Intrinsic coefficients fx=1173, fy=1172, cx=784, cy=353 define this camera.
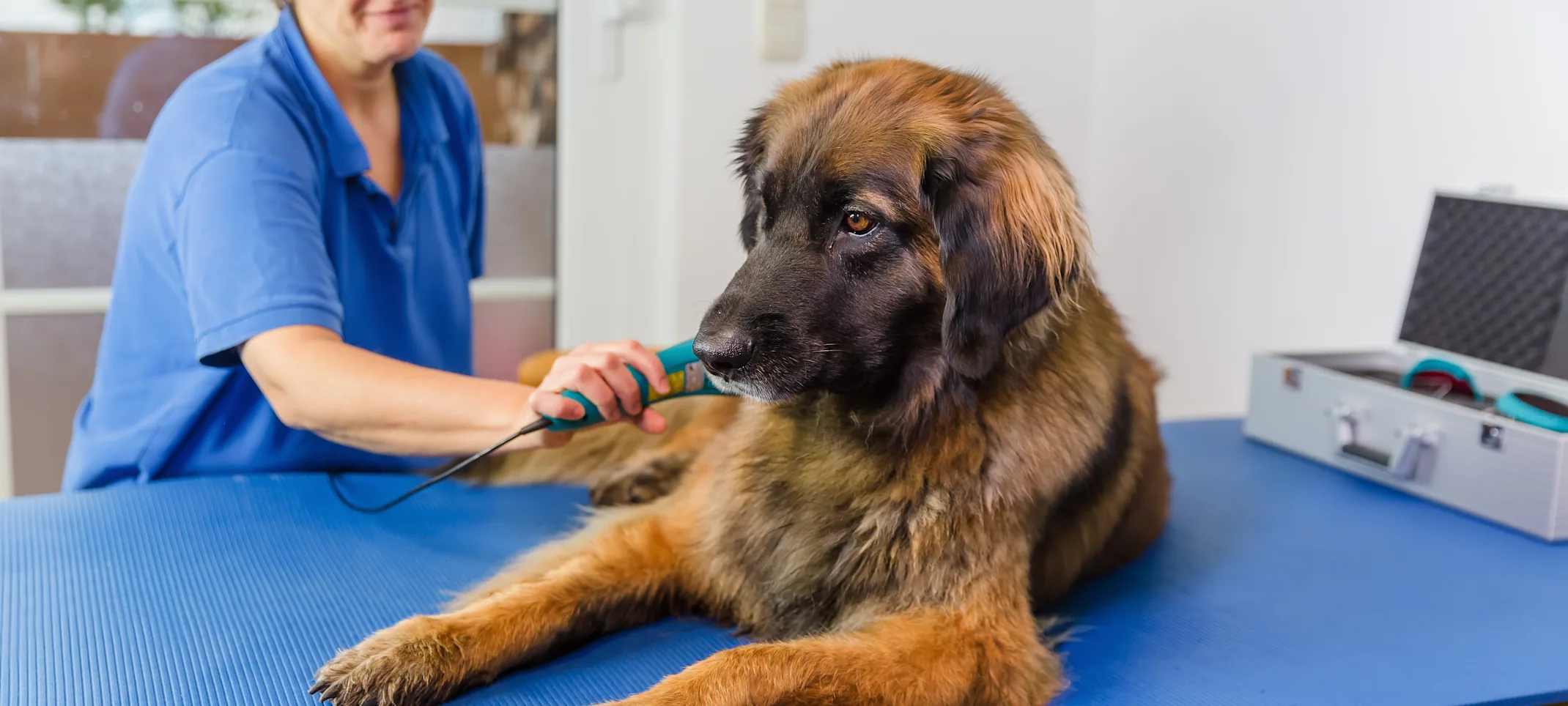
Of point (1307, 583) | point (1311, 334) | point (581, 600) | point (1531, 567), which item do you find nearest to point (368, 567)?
point (581, 600)

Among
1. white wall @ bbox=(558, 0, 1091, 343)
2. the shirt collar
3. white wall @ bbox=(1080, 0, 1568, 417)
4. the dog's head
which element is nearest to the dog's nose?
the dog's head

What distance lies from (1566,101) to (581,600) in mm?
2053

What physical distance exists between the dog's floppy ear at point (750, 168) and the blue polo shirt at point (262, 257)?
589 millimetres

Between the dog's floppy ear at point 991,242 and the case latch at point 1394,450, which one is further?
the case latch at point 1394,450

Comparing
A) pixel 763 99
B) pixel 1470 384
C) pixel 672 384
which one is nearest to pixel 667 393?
pixel 672 384

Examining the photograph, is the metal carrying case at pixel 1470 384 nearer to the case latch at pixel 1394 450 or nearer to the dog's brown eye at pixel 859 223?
the case latch at pixel 1394 450

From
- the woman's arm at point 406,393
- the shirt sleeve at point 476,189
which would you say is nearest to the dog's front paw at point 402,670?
the woman's arm at point 406,393

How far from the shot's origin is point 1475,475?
1929mm

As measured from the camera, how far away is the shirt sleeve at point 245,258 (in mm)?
1566

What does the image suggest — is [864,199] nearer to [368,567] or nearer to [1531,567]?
[368,567]

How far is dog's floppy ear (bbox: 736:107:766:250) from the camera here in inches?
61.1

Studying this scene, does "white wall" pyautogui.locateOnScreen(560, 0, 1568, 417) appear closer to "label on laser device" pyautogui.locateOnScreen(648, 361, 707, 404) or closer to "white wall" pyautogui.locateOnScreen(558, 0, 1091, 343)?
"white wall" pyautogui.locateOnScreen(558, 0, 1091, 343)

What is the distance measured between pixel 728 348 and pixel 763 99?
1785 millimetres

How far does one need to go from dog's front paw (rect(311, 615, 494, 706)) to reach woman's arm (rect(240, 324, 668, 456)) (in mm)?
314
